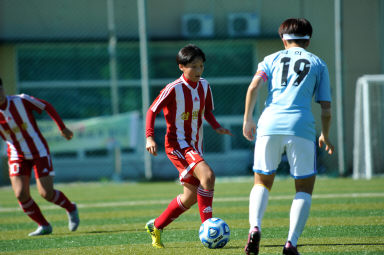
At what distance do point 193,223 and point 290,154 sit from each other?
9.88 feet

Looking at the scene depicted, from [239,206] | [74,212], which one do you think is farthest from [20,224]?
[239,206]

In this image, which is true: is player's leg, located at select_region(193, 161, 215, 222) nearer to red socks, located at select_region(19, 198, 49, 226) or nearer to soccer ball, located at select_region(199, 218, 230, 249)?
soccer ball, located at select_region(199, 218, 230, 249)

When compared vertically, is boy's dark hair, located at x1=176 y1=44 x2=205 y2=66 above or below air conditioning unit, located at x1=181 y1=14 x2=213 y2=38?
below

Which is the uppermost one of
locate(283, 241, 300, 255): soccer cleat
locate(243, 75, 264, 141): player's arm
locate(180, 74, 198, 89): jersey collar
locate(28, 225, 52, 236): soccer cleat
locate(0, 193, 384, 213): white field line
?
locate(180, 74, 198, 89): jersey collar

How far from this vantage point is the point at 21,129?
6836mm

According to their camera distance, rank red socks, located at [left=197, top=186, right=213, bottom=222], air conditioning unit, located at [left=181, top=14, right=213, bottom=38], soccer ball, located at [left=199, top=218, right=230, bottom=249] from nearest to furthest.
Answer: soccer ball, located at [left=199, top=218, right=230, bottom=249] < red socks, located at [left=197, top=186, right=213, bottom=222] < air conditioning unit, located at [left=181, top=14, right=213, bottom=38]

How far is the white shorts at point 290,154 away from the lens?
14.0ft

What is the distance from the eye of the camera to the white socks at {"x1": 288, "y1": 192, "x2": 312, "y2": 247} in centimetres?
424

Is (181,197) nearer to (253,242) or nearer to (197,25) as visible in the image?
(253,242)

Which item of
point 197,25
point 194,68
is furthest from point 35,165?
point 197,25

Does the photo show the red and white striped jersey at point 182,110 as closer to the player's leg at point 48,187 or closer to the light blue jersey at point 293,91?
the light blue jersey at point 293,91


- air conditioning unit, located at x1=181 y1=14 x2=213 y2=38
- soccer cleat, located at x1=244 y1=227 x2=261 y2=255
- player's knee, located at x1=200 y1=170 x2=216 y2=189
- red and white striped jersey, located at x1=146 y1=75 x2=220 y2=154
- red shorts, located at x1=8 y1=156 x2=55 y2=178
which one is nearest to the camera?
soccer cleat, located at x1=244 y1=227 x2=261 y2=255

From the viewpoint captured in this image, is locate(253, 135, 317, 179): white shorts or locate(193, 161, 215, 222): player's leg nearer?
locate(253, 135, 317, 179): white shorts

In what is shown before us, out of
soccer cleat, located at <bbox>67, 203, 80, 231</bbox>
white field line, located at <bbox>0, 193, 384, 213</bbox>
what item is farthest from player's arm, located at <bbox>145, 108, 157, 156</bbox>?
A: white field line, located at <bbox>0, 193, 384, 213</bbox>
